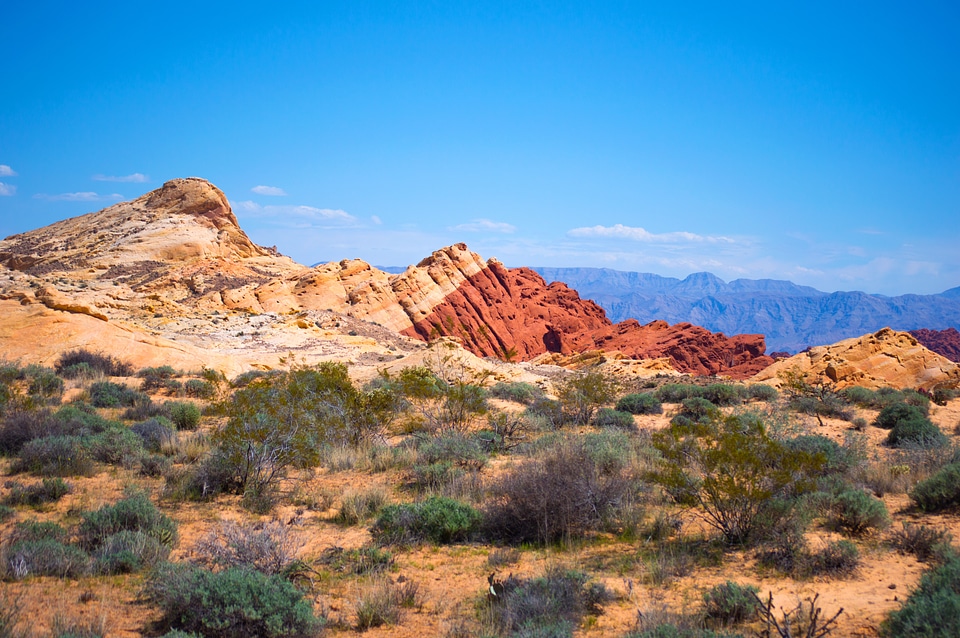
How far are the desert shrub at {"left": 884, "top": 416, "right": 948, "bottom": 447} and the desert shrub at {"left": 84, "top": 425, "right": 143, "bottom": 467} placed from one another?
1325 cm

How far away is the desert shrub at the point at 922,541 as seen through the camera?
5.28 metres

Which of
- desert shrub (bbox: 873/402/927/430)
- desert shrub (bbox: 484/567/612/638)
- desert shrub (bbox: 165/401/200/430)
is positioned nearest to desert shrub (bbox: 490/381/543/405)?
desert shrub (bbox: 873/402/927/430)

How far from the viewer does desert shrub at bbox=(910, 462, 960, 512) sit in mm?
6430

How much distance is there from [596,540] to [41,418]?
954 cm

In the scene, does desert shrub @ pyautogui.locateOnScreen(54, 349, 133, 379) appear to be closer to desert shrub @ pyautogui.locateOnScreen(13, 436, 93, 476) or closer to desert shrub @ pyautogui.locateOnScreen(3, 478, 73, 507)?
desert shrub @ pyautogui.locateOnScreen(13, 436, 93, 476)

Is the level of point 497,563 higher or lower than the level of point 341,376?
lower

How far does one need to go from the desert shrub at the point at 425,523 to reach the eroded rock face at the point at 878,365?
17754 mm

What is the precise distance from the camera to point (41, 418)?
31.2 ft

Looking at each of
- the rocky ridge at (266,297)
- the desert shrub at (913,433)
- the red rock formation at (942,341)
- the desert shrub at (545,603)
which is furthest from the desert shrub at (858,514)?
the red rock formation at (942,341)

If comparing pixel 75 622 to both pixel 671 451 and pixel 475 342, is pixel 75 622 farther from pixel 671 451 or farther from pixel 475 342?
pixel 475 342

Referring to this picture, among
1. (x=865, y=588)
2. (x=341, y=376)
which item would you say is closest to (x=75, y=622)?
(x=865, y=588)

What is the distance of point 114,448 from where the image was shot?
→ 8.77 metres

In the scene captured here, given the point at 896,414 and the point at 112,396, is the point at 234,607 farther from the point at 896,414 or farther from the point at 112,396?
the point at 896,414

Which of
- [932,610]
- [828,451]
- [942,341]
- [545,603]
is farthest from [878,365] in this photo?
[942,341]
